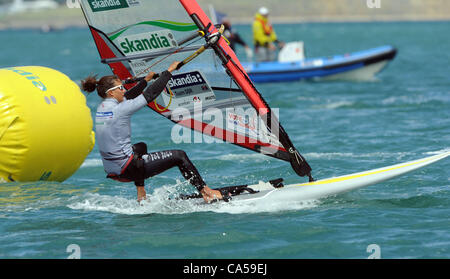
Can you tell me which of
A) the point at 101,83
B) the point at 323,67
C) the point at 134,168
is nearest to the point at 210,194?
the point at 134,168

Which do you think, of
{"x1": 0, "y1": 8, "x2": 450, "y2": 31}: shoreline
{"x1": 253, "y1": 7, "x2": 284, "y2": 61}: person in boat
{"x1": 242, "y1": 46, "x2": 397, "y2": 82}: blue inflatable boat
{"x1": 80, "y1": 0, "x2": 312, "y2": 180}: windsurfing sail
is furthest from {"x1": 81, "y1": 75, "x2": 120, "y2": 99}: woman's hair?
{"x1": 0, "y1": 8, "x2": 450, "y2": 31}: shoreline

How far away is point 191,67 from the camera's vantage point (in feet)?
25.7

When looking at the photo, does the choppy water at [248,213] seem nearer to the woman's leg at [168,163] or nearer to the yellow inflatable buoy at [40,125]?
the yellow inflatable buoy at [40,125]

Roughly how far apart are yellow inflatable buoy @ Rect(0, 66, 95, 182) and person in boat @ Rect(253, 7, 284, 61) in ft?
40.6

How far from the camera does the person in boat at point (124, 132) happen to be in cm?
708

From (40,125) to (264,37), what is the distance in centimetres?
1329

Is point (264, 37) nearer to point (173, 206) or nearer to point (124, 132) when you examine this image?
point (173, 206)

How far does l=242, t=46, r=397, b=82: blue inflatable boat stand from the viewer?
2069cm

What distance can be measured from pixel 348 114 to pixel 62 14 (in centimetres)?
12260

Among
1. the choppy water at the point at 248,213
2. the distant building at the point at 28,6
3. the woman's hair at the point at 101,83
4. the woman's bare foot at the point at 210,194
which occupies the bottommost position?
the choppy water at the point at 248,213

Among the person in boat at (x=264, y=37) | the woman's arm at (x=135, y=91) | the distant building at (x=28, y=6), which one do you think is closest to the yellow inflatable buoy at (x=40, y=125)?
the woman's arm at (x=135, y=91)

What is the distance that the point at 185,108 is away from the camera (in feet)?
26.7
